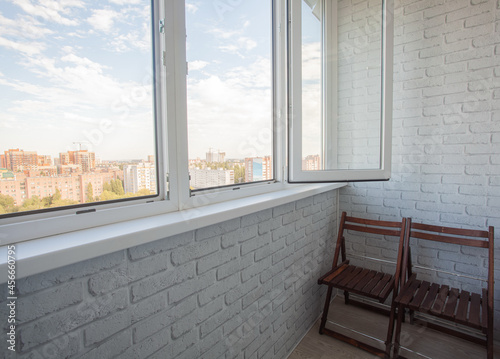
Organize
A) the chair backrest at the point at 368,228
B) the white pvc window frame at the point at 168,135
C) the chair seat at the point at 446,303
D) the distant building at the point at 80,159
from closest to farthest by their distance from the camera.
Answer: the distant building at the point at 80,159 < the white pvc window frame at the point at 168,135 < the chair seat at the point at 446,303 < the chair backrest at the point at 368,228

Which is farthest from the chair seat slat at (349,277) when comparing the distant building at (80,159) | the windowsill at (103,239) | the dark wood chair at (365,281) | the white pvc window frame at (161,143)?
the distant building at (80,159)

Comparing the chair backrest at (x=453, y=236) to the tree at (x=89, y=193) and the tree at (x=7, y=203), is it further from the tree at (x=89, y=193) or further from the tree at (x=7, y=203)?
the tree at (x=7, y=203)

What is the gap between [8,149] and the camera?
0.73 meters

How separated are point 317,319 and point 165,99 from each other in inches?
77.9

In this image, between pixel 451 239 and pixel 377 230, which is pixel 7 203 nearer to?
pixel 377 230

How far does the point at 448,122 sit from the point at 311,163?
105 centimetres

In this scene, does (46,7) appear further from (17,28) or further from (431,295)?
(431,295)

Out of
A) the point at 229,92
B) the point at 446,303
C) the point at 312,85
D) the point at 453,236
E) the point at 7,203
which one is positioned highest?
the point at 312,85

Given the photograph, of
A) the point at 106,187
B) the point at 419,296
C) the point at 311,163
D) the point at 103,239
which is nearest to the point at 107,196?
the point at 106,187

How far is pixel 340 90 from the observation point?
7.14ft

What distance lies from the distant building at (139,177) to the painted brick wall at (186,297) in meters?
0.25

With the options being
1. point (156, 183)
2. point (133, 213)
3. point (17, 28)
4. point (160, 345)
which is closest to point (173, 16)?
point (17, 28)

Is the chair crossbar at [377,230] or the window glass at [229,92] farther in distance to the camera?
the chair crossbar at [377,230]

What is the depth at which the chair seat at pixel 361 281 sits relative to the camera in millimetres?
1676
